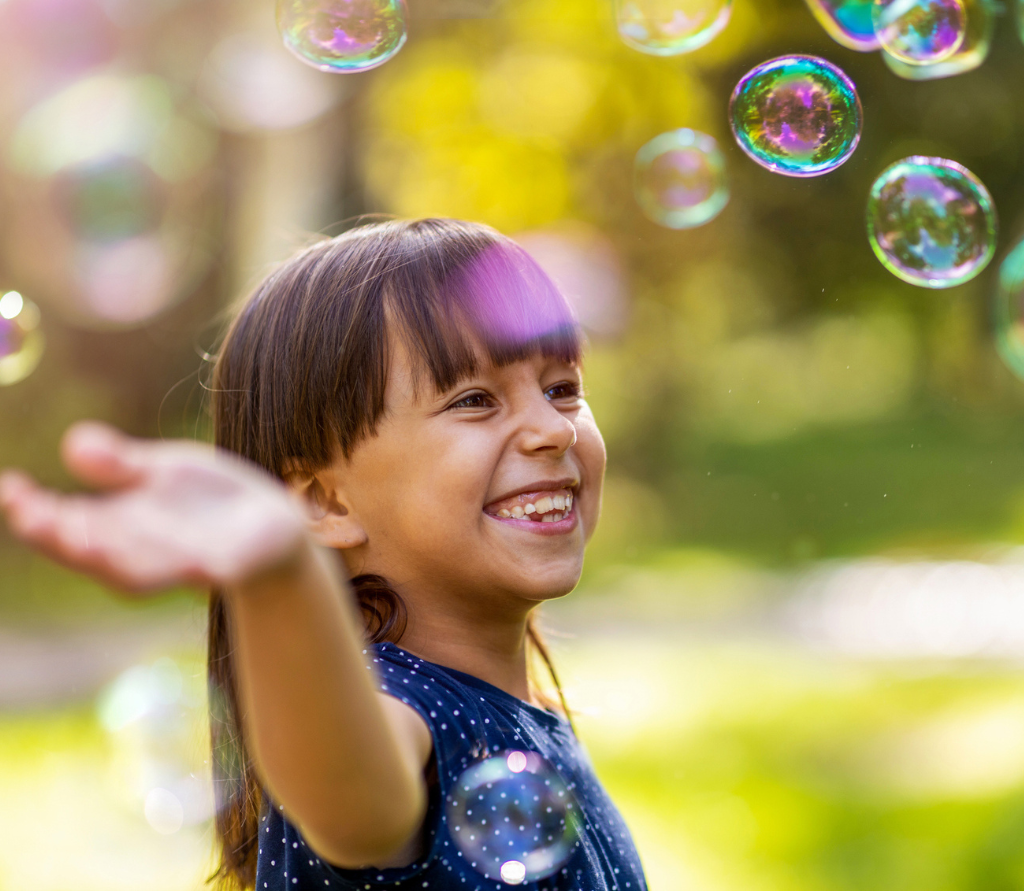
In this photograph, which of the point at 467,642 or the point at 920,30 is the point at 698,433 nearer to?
the point at 920,30

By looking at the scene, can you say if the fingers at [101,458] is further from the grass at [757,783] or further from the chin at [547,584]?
the grass at [757,783]

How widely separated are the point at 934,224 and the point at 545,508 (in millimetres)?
1181

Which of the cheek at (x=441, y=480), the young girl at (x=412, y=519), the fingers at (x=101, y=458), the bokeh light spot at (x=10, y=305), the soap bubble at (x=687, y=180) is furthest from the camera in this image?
the soap bubble at (x=687, y=180)

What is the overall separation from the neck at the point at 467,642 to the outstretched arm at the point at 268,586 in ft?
0.94

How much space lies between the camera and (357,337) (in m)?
1.28

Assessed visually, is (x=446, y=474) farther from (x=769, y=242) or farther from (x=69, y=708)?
(x=769, y=242)

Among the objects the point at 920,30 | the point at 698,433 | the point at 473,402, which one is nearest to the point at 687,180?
the point at 920,30

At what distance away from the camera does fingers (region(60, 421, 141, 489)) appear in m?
0.71

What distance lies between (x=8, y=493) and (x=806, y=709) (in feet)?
13.9

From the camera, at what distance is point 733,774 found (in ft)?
12.7

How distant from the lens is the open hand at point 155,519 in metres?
0.73

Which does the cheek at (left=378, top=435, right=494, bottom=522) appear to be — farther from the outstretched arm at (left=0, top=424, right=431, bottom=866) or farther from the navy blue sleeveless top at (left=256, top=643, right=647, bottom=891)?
the outstretched arm at (left=0, top=424, right=431, bottom=866)

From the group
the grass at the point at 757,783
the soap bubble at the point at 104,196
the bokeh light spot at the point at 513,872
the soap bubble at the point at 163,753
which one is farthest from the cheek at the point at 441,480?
the soap bubble at the point at 104,196

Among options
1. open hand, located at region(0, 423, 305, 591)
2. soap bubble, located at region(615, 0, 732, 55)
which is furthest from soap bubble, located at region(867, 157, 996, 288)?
open hand, located at region(0, 423, 305, 591)
